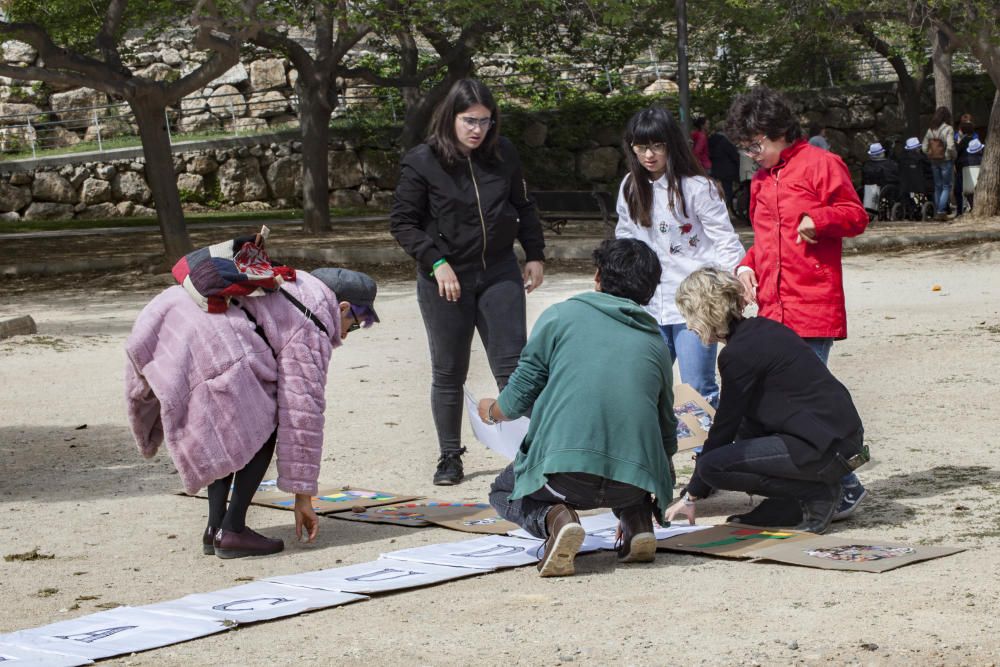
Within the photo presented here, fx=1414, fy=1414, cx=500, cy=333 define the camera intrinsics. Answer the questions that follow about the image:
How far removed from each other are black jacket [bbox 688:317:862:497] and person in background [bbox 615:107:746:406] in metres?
0.90

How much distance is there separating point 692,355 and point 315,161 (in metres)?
16.8

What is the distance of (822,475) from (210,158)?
81.3 feet

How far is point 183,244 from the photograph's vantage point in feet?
58.3

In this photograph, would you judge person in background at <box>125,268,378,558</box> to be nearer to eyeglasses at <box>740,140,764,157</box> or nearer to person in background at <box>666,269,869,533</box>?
person in background at <box>666,269,869,533</box>

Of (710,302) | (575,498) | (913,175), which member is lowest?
(913,175)

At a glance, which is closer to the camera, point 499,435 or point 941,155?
point 499,435

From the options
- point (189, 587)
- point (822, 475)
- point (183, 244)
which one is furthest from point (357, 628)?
point (183, 244)

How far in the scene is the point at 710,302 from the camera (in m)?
5.06

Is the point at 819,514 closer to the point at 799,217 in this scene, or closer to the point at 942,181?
the point at 799,217

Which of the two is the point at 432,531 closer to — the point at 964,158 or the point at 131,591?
the point at 131,591

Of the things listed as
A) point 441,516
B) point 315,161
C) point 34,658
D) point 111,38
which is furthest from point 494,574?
point 315,161

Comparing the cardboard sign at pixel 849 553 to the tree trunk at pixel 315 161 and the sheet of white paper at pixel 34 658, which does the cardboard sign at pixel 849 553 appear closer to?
the sheet of white paper at pixel 34 658

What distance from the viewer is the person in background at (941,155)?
2008 cm

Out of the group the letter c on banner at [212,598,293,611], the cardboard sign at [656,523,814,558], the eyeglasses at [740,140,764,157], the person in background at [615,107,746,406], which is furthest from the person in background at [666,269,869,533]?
the letter c on banner at [212,598,293,611]
